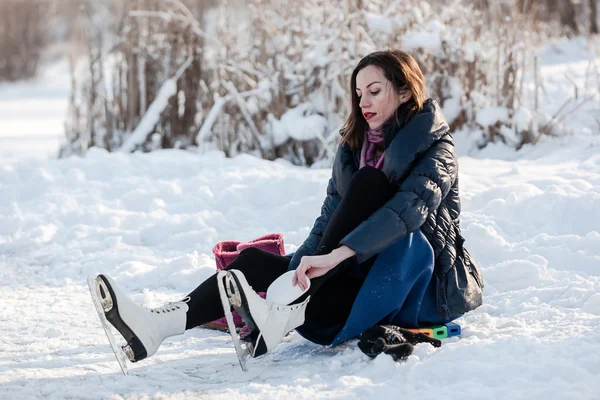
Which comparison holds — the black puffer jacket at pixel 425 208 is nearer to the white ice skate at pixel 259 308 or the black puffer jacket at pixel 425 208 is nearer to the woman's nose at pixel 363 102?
the woman's nose at pixel 363 102

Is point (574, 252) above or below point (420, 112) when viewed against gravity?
below

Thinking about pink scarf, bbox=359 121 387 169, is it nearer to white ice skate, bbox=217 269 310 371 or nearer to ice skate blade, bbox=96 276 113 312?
white ice skate, bbox=217 269 310 371

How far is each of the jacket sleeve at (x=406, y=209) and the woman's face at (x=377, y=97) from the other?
0.24 metres

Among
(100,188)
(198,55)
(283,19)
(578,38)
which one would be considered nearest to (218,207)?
(100,188)

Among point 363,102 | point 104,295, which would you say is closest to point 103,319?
point 104,295

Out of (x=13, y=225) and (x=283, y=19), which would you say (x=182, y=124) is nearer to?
(x=283, y=19)

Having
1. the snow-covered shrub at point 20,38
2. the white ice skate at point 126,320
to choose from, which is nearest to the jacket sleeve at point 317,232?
the white ice skate at point 126,320

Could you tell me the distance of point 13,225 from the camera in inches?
186

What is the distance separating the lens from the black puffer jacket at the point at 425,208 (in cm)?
248

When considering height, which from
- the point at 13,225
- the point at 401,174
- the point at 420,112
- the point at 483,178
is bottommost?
the point at 13,225

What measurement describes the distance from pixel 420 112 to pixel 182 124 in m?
4.63

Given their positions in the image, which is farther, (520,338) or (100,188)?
(100,188)

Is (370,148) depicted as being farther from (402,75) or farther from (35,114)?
(35,114)

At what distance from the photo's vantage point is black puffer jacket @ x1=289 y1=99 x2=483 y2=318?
248cm
